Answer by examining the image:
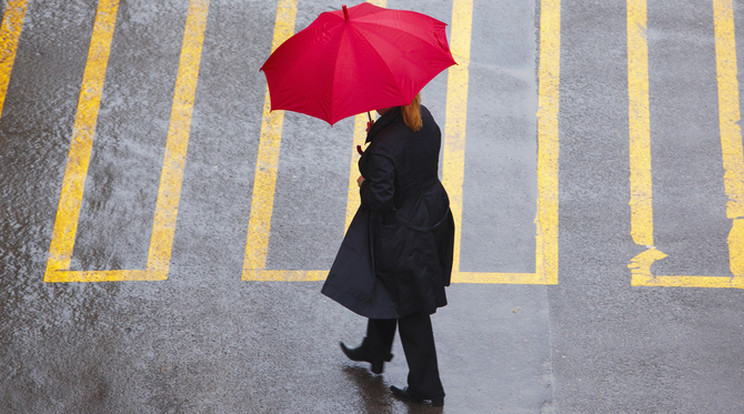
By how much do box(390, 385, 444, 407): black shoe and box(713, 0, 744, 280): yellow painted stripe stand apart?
2.48m

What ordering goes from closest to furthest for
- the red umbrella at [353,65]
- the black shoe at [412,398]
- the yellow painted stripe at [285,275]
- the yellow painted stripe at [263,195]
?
1. the red umbrella at [353,65]
2. the black shoe at [412,398]
3. the yellow painted stripe at [285,275]
4. the yellow painted stripe at [263,195]

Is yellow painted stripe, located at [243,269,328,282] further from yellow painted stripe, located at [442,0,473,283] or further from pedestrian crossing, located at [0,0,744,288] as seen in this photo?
yellow painted stripe, located at [442,0,473,283]

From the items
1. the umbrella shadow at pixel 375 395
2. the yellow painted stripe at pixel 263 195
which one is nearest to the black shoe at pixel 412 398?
the umbrella shadow at pixel 375 395

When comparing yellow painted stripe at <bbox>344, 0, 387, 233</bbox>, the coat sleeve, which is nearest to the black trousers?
the coat sleeve

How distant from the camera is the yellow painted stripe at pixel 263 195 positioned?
6164 mm

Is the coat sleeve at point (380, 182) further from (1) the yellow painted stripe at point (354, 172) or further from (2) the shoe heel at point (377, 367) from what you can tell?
(1) the yellow painted stripe at point (354, 172)

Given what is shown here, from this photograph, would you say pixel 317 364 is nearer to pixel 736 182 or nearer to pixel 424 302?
pixel 424 302

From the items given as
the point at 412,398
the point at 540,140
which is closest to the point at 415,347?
the point at 412,398

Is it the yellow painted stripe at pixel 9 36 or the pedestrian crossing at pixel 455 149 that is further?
the yellow painted stripe at pixel 9 36

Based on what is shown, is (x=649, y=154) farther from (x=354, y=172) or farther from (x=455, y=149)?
(x=354, y=172)

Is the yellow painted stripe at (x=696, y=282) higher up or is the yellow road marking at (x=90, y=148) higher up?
the yellow road marking at (x=90, y=148)

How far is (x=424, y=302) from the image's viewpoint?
4.71 metres

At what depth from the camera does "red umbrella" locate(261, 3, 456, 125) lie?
411 cm

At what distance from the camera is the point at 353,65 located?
414cm
